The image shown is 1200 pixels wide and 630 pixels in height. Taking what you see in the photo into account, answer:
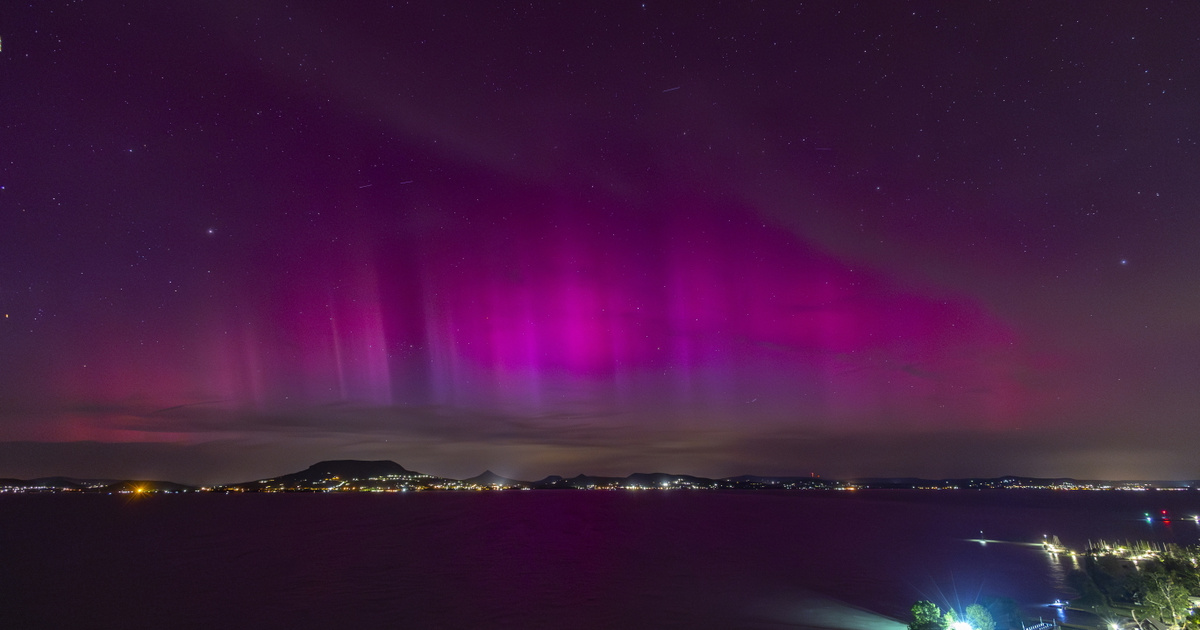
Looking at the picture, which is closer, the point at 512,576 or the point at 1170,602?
the point at 1170,602

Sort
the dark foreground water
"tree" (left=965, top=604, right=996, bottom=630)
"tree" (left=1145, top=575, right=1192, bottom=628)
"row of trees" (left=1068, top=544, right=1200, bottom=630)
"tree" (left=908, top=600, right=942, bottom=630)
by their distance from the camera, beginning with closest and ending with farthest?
"tree" (left=965, top=604, right=996, bottom=630) < "tree" (left=908, top=600, right=942, bottom=630) < "tree" (left=1145, top=575, right=1192, bottom=628) < "row of trees" (left=1068, top=544, right=1200, bottom=630) < the dark foreground water

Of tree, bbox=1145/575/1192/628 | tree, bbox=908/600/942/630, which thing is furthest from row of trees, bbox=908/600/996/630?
tree, bbox=1145/575/1192/628

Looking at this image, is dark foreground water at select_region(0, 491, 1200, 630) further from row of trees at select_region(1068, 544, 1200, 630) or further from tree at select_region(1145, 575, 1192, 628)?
tree at select_region(1145, 575, 1192, 628)

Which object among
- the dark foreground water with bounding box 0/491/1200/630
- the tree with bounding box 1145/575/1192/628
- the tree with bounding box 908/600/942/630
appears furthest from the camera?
the dark foreground water with bounding box 0/491/1200/630

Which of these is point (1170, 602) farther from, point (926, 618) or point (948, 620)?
point (926, 618)

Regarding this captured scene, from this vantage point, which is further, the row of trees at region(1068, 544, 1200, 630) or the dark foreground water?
the dark foreground water

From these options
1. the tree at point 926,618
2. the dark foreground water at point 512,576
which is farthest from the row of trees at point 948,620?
the dark foreground water at point 512,576

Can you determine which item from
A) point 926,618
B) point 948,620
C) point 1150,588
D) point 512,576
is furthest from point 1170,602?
point 512,576

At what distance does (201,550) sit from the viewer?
65.4 m

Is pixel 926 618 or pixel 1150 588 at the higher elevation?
pixel 926 618

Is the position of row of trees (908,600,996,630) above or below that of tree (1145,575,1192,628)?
above

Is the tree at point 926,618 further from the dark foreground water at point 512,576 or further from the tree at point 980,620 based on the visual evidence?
the dark foreground water at point 512,576

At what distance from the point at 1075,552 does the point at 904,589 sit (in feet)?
116

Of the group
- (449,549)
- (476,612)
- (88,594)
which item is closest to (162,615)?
(88,594)
